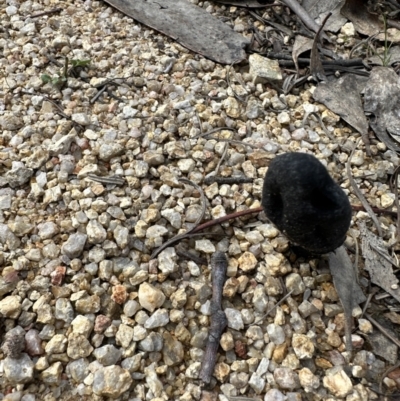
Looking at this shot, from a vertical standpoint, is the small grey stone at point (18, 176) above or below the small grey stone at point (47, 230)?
above

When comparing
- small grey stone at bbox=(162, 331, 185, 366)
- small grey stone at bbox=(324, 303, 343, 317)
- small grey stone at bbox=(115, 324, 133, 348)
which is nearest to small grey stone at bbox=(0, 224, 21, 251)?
small grey stone at bbox=(115, 324, 133, 348)

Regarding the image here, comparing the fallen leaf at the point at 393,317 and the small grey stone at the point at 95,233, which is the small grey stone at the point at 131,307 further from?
the fallen leaf at the point at 393,317

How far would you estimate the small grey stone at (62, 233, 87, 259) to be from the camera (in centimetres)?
183

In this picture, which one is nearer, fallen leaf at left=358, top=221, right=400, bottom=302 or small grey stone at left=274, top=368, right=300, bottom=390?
small grey stone at left=274, top=368, right=300, bottom=390

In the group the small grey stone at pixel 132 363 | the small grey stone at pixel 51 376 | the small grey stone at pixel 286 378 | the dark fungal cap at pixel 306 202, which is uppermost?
the dark fungal cap at pixel 306 202

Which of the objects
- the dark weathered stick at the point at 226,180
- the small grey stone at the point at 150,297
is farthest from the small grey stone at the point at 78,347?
the dark weathered stick at the point at 226,180

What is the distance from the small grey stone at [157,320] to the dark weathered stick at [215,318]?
0.51 feet

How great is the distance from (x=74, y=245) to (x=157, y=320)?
41cm

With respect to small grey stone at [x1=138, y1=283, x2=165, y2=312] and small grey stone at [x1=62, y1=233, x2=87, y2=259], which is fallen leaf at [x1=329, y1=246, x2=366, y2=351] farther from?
small grey stone at [x1=62, y1=233, x2=87, y2=259]

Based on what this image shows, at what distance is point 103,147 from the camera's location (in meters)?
2.12

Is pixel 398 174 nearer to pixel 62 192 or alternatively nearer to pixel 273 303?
pixel 273 303

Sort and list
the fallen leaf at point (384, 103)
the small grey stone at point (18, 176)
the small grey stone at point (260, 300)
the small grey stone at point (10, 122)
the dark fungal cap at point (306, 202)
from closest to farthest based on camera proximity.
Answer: the dark fungal cap at point (306, 202)
the small grey stone at point (260, 300)
the small grey stone at point (18, 176)
the small grey stone at point (10, 122)
the fallen leaf at point (384, 103)

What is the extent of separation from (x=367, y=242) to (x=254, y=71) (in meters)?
1.03

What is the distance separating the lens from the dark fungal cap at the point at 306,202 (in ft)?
5.09
